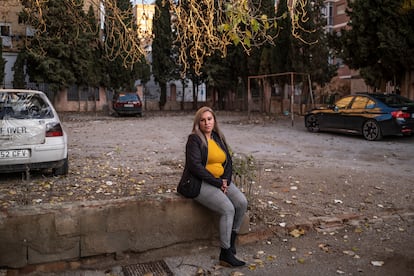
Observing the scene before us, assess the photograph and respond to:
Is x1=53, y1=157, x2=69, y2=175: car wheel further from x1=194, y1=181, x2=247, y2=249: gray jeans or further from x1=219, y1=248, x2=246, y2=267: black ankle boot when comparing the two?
x1=219, y1=248, x2=246, y2=267: black ankle boot

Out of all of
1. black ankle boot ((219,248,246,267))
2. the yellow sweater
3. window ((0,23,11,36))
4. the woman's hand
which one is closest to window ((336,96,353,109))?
the yellow sweater

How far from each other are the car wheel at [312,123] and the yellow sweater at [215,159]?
1239 cm

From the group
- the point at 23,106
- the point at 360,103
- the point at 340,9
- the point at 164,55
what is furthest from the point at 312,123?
the point at 340,9

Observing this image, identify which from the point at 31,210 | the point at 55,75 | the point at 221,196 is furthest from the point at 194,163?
the point at 55,75

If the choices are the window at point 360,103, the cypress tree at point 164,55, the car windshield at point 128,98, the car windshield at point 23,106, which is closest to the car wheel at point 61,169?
the car windshield at point 23,106

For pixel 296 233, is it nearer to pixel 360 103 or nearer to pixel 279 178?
pixel 279 178

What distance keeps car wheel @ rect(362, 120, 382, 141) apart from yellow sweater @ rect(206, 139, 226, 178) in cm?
1029

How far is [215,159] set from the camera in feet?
14.0

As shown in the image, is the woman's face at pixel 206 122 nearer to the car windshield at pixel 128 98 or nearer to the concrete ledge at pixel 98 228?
the concrete ledge at pixel 98 228

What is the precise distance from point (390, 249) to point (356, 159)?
5732mm

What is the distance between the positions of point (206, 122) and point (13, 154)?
155 inches

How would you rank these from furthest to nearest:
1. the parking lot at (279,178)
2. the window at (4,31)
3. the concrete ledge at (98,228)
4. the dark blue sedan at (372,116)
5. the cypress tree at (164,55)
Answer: the cypress tree at (164,55), the window at (4,31), the dark blue sedan at (372,116), the parking lot at (279,178), the concrete ledge at (98,228)

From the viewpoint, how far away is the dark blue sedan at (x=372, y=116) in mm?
12992

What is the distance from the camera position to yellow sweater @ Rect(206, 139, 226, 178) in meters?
4.23
